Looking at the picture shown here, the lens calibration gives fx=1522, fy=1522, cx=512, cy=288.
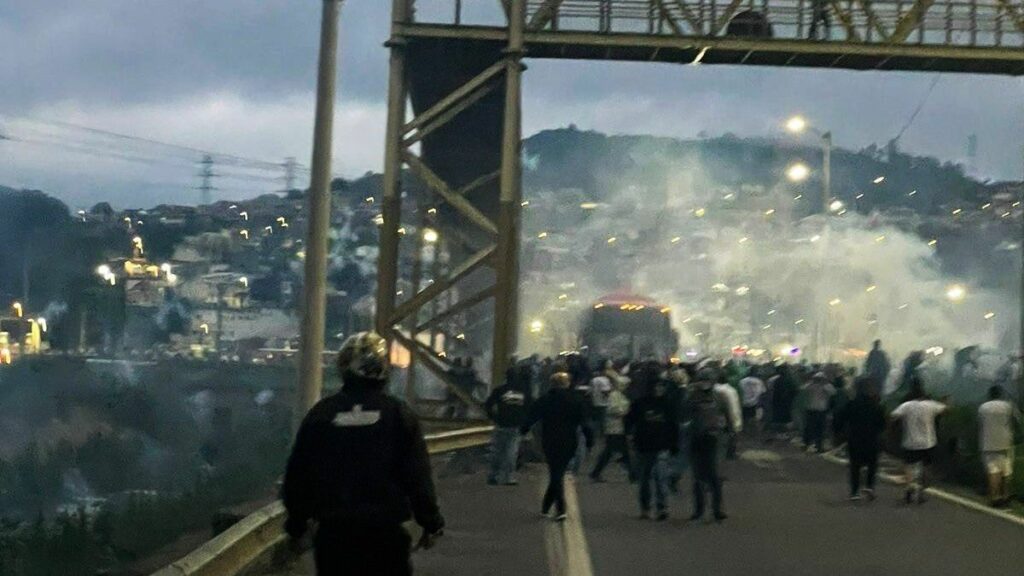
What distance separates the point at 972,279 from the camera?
251 feet

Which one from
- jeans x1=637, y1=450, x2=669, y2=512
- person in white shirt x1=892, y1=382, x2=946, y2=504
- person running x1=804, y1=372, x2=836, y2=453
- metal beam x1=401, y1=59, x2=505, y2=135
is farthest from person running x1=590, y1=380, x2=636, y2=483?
person running x1=804, y1=372, x2=836, y2=453

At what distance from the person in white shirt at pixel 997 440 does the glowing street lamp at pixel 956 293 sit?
175ft

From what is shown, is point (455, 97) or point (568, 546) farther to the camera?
point (455, 97)

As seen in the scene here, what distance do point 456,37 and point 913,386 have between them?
884 cm

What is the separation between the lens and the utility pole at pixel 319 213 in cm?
1390

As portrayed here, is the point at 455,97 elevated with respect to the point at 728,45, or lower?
lower

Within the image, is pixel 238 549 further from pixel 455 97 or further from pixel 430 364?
pixel 455 97

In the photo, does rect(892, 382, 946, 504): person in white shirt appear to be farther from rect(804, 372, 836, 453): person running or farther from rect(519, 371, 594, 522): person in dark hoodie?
rect(804, 372, 836, 453): person running

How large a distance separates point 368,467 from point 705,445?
11264mm

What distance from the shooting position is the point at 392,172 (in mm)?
23047

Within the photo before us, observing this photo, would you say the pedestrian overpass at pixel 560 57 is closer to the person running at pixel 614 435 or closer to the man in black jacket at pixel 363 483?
the person running at pixel 614 435

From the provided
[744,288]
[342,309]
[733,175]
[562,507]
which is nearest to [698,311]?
[744,288]

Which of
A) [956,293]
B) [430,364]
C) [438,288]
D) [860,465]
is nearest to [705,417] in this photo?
[860,465]

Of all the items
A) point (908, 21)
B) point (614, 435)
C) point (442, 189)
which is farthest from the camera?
point (908, 21)
